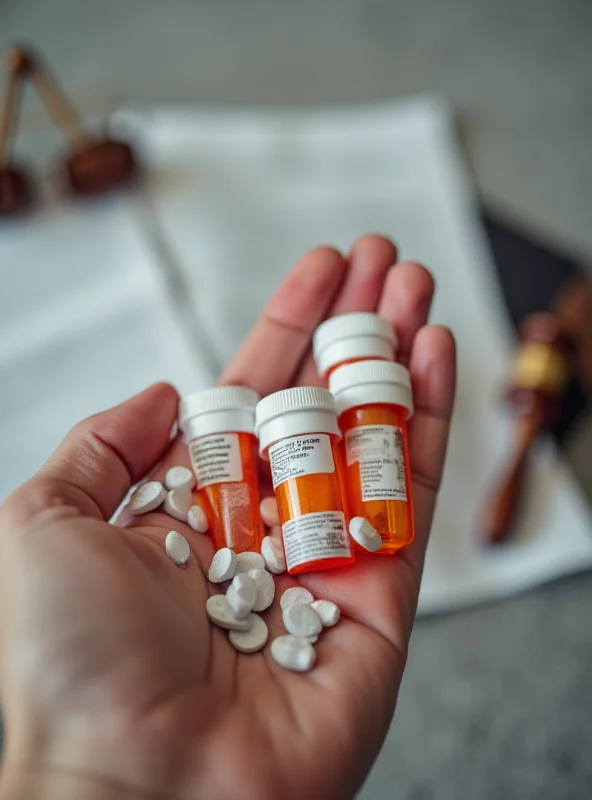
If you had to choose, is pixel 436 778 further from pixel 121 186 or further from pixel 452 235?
pixel 121 186

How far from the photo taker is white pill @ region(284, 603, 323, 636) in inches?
30.2

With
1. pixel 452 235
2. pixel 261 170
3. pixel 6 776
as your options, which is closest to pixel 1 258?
pixel 261 170

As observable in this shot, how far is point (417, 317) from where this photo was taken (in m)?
1.04

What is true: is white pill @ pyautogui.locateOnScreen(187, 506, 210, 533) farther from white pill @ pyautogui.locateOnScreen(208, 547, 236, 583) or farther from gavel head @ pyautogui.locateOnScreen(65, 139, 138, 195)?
gavel head @ pyautogui.locateOnScreen(65, 139, 138, 195)

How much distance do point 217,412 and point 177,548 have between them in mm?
174

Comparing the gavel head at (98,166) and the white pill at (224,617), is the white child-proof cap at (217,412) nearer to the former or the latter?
the white pill at (224,617)

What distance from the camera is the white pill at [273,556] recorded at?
32.7 inches

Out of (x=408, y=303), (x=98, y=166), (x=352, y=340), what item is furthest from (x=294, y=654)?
(x=98, y=166)

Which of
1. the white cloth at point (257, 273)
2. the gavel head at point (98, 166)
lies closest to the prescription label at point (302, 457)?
the white cloth at point (257, 273)

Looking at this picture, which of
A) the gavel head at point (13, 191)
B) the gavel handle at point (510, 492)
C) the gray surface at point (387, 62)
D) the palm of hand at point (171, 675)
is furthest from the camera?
the gray surface at point (387, 62)

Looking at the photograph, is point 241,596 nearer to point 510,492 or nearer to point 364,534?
point 364,534

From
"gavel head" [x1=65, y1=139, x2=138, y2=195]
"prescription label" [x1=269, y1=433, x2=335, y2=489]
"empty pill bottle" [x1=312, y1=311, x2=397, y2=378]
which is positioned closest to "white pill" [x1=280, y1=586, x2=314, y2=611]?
"prescription label" [x1=269, y1=433, x2=335, y2=489]

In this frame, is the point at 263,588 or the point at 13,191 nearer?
the point at 263,588

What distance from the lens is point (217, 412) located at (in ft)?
2.92
